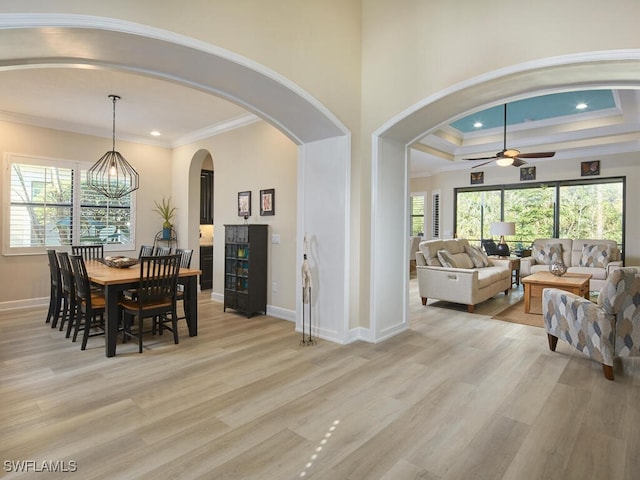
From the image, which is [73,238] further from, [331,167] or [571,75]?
[571,75]

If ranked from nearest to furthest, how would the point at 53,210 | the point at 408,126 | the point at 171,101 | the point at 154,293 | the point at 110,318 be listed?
the point at 110,318, the point at 154,293, the point at 408,126, the point at 171,101, the point at 53,210

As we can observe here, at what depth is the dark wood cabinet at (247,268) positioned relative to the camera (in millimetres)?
5121

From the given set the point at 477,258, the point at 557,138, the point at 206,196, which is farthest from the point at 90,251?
the point at 557,138

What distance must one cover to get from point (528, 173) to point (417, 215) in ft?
10.5

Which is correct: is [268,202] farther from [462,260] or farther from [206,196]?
[462,260]

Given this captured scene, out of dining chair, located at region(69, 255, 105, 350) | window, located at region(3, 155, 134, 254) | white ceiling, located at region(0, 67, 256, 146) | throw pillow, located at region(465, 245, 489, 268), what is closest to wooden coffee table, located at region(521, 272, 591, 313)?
throw pillow, located at region(465, 245, 489, 268)

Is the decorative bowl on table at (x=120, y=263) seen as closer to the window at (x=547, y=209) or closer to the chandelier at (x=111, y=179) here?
the chandelier at (x=111, y=179)

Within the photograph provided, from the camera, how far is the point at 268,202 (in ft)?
17.5

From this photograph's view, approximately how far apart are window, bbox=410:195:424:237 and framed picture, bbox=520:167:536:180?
2.75m

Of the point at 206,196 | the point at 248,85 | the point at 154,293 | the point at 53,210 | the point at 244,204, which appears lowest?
the point at 154,293

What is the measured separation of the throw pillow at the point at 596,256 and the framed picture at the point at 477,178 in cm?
297

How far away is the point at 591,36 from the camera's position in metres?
2.71

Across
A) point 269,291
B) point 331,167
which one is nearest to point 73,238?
point 269,291

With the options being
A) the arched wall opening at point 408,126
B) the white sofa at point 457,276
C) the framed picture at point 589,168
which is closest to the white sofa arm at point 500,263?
the white sofa at point 457,276
